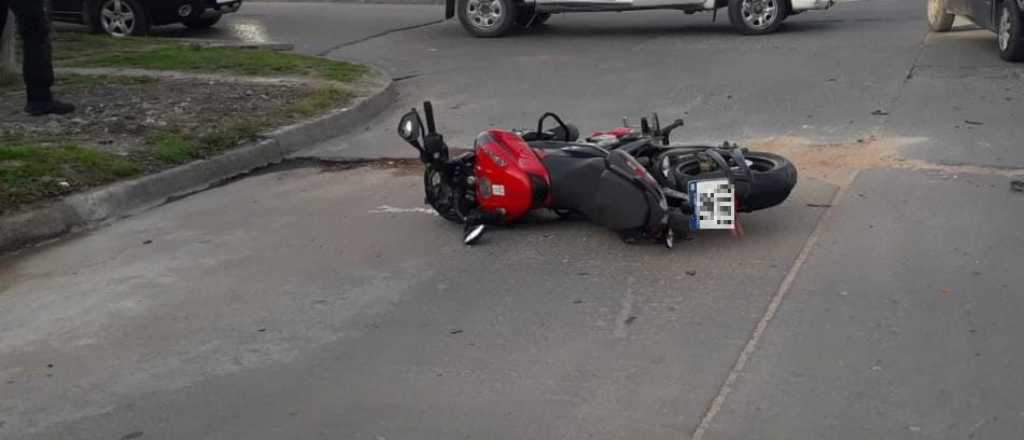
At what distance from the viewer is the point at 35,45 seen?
10188 mm

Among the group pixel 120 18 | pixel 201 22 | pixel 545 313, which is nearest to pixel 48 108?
pixel 545 313

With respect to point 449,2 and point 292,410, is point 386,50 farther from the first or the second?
point 292,410

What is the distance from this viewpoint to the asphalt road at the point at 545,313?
191 inches

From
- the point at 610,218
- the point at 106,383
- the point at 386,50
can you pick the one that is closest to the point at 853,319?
the point at 610,218

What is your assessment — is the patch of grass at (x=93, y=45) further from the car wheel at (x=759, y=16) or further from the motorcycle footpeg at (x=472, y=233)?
the motorcycle footpeg at (x=472, y=233)

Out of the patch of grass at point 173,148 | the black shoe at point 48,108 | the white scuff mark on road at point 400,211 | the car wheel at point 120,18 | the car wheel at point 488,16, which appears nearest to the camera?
the white scuff mark on road at point 400,211

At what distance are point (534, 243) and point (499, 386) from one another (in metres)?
2.13

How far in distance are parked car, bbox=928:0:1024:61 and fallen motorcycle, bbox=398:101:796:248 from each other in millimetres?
6111

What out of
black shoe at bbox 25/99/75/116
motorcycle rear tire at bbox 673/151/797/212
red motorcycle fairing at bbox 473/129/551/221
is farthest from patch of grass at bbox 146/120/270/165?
motorcycle rear tire at bbox 673/151/797/212

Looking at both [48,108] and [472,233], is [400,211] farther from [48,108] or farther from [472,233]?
[48,108]

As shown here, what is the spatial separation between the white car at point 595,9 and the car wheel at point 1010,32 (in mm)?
2892

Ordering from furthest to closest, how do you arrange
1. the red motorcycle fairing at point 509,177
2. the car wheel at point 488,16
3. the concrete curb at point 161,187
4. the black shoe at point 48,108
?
the car wheel at point 488,16 → the black shoe at point 48,108 → the concrete curb at point 161,187 → the red motorcycle fairing at point 509,177

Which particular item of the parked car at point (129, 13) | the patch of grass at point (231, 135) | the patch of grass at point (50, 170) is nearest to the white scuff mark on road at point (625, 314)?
the patch of grass at point (50, 170)

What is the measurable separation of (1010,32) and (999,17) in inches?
17.2
